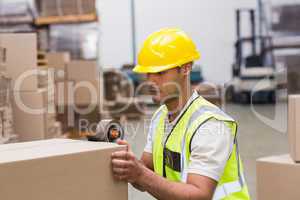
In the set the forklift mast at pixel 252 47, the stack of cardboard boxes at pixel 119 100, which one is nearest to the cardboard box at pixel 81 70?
the stack of cardboard boxes at pixel 119 100

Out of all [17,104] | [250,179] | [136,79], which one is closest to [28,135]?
[17,104]

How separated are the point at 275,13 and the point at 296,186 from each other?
10.0 m

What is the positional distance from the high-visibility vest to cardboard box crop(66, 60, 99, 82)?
498cm

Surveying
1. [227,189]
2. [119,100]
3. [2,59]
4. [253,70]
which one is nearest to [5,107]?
[2,59]

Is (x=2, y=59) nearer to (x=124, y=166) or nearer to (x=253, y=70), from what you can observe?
(x=124, y=166)

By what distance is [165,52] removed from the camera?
1.94 meters

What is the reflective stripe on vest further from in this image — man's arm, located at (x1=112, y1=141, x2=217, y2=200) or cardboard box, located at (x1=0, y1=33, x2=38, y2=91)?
cardboard box, located at (x1=0, y1=33, x2=38, y2=91)

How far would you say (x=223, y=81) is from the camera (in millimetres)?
13625

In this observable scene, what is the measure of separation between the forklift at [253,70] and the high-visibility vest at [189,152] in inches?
383

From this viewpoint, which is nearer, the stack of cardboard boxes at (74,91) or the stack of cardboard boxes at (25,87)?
the stack of cardboard boxes at (25,87)

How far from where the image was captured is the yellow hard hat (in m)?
1.94

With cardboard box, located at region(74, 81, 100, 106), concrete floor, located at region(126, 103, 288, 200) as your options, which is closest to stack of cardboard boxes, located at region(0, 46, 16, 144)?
concrete floor, located at region(126, 103, 288, 200)

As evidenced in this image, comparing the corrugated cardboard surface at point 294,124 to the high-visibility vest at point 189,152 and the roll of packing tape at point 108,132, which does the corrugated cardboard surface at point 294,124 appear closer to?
the high-visibility vest at point 189,152

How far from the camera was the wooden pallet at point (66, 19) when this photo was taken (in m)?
10.3
